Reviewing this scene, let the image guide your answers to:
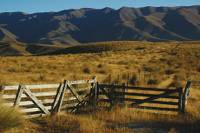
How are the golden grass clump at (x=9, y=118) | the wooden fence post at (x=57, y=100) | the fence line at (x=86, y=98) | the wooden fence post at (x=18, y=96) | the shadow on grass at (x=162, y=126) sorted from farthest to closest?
the wooden fence post at (x=57, y=100) → the fence line at (x=86, y=98) → the shadow on grass at (x=162, y=126) → the wooden fence post at (x=18, y=96) → the golden grass clump at (x=9, y=118)

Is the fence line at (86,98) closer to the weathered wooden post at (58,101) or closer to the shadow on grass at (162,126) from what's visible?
the weathered wooden post at (58,101)

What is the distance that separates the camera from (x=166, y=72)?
40750mm

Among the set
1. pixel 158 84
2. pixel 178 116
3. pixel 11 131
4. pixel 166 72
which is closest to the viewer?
pixel 11 131

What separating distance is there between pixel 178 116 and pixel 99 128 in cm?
364

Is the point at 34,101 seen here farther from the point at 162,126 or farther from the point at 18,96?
the point at 162,126

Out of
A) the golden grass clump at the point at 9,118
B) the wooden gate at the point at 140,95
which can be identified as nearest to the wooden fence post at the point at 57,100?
the wooden gate at the point at 140,95

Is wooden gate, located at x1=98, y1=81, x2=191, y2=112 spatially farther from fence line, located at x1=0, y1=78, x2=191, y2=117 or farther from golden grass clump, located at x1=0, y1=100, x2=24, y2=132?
golden grass clump, located at x1=0, y1=100, x2=24, y2=132

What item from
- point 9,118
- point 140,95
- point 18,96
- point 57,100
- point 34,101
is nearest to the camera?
point 9,118

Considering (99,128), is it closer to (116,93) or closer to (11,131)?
(11,131)

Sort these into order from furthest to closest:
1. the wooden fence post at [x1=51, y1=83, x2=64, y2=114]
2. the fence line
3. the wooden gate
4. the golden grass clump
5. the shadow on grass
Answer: the wooden gate
the wooden fence post at [x1=51, y1=83, x2=64, y2=114]
the fence line
the shadow on grass
the golden grass clump

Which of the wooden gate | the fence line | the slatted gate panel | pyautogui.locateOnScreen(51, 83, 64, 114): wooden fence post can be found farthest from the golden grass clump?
the wooden gate

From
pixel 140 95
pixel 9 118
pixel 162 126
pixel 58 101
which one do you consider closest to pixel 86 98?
pixel 140 95

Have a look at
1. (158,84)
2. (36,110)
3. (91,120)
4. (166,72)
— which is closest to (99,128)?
(91,120)

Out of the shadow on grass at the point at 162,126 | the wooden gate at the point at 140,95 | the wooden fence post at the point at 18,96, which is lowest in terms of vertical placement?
the shadow on grass at the point at 162,126
